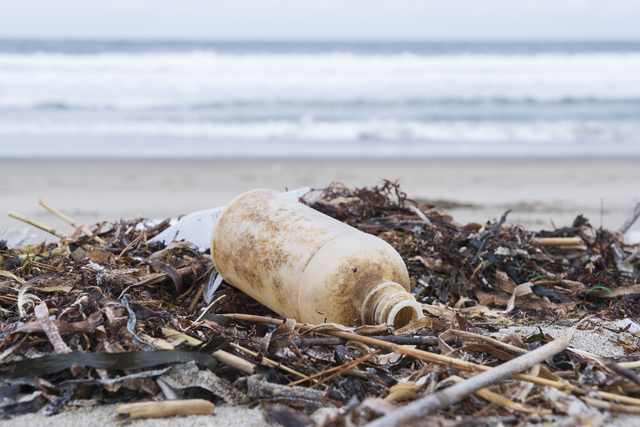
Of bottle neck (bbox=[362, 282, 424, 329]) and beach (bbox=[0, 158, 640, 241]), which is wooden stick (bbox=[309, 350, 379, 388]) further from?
beach (bbox=[0, 158, 640, 241])

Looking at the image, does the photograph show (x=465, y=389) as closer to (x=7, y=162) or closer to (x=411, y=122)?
(x=7, y=162)

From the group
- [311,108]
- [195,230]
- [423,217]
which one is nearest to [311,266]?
[195,230]

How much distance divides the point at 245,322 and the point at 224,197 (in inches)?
160

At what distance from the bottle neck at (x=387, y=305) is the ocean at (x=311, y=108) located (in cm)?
743

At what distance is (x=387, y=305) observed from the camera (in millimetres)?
1740

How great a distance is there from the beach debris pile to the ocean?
6.86m

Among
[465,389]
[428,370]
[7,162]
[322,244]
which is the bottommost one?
[7,162]

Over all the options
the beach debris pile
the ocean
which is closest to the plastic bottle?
the beach debris pile

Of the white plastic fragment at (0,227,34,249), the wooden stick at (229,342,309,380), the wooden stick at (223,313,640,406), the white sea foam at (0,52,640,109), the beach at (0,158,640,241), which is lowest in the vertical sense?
the beach at (0,158,640,241)

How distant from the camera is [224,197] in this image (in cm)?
604

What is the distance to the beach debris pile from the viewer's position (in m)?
1.37

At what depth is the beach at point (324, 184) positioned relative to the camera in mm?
5384

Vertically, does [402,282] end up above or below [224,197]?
above

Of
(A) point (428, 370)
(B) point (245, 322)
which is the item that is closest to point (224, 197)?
(B) point (245, 322)
